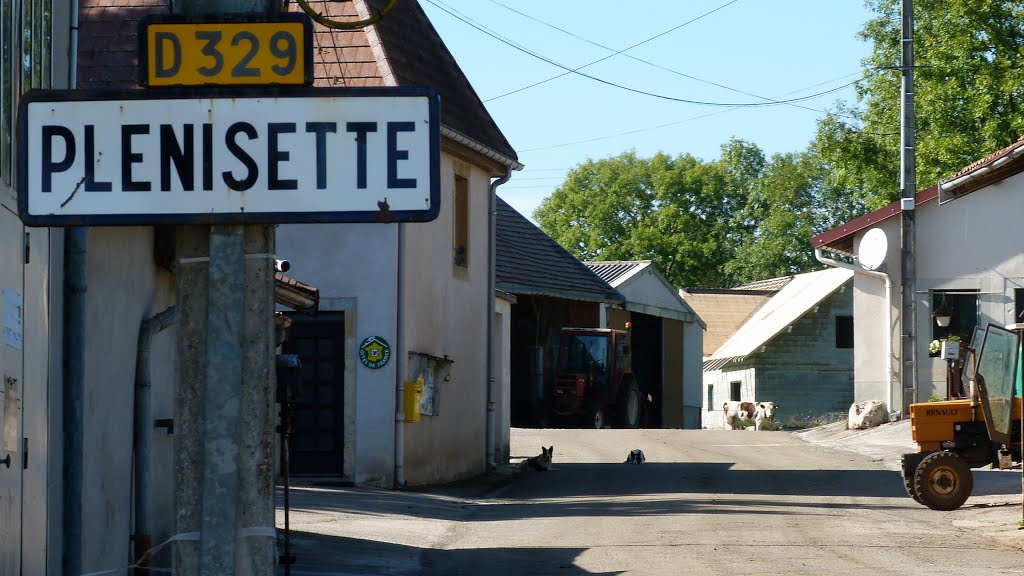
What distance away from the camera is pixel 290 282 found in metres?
13.9

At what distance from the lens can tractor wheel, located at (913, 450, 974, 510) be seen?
16.0 m

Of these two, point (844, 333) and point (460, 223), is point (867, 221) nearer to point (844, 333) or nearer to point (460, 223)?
point (460, 223)

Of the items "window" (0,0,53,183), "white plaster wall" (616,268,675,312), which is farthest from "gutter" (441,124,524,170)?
"white plaster wall" (616,268,675,312)

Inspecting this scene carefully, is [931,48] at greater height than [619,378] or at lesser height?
greater

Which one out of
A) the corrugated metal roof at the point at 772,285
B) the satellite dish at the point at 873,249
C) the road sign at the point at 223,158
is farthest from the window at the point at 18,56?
the corrugated metal roof at the point at 772,285

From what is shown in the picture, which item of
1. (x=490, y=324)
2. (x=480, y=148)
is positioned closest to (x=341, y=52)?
(x=480, y=148)

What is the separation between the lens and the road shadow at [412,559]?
444 inches

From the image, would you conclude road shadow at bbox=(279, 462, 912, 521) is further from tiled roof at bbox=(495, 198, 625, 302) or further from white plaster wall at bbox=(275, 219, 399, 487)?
tiled roof at bbox=(495, 198, 625, 302)

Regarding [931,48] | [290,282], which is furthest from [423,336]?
[931,48]

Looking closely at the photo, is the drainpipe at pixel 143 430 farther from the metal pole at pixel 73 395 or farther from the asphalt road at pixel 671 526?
the metal pole at pixel 73 395

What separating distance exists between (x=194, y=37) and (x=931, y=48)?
39.5 m

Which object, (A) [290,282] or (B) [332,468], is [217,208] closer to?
(A) [290,282]

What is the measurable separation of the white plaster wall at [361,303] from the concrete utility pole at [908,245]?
13319mm

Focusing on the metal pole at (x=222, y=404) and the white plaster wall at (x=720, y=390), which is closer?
the metal pole at (x=222, y=404)
